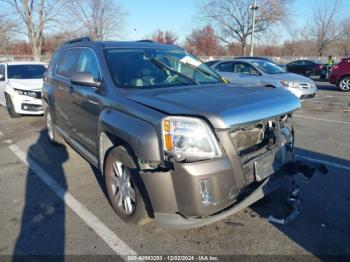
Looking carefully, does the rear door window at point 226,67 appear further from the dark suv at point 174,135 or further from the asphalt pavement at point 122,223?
the dark suv at point 174,135

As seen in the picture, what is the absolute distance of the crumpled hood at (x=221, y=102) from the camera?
2.61m

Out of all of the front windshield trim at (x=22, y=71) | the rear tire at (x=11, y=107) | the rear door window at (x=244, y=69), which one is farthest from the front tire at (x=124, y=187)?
the rear door window at (x=244, y=69)

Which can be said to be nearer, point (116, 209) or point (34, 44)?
point (116, 209)

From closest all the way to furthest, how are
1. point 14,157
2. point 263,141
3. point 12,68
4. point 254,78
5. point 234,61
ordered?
1. point 263,141
2. point 14,157
3. point 12,68
4. point 254,78
5. point 234,61

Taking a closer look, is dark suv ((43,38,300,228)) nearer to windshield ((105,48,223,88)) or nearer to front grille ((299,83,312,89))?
windshield ((105,48,223,88))

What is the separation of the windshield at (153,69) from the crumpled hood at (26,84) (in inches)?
217

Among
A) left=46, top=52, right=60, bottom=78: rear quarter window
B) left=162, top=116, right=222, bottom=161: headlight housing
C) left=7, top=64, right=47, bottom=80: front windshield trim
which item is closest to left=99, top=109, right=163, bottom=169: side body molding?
left=162, top=116, right=222, bottom=161: headlight housing

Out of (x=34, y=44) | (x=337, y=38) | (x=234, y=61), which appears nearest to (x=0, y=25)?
(x=34, y=44)

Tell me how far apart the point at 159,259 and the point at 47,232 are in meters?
1.23

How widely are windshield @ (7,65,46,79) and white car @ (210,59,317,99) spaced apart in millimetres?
6261

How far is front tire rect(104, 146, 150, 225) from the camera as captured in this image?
2998mm

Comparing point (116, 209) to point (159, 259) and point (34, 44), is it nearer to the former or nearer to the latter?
point (159, 259)

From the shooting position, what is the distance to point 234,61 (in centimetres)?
1158

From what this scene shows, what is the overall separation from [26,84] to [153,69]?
6105 millimetres
